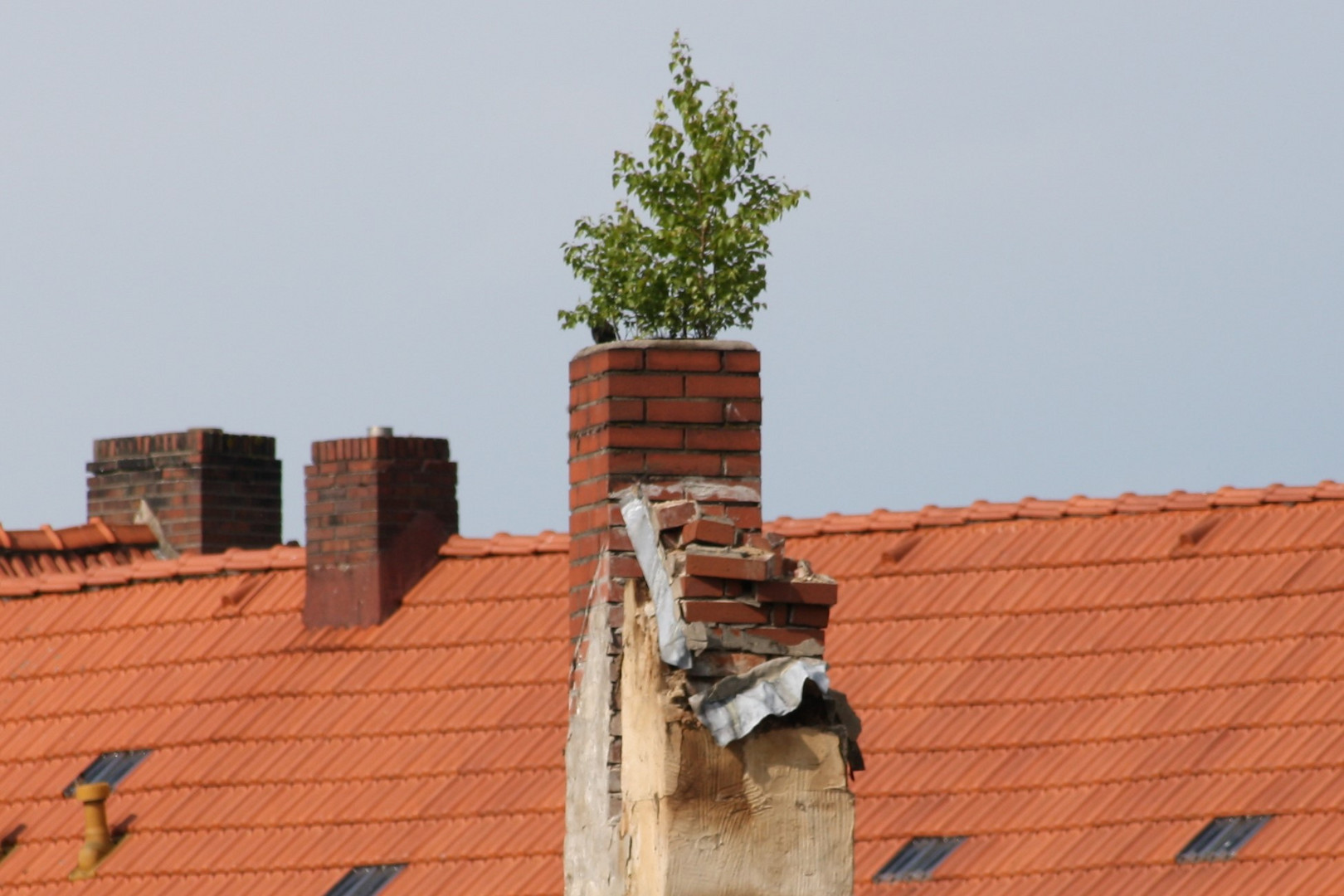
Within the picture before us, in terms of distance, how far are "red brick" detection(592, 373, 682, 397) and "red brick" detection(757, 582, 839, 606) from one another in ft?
2.74

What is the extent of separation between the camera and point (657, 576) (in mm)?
8164

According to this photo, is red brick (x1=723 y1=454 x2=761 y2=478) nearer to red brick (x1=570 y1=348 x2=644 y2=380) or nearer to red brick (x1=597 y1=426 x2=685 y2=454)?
red brick (x1=597 y1=426 x2=685 y2=454)

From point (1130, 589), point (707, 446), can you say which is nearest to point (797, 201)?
point (707, 446)

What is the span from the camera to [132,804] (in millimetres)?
14625

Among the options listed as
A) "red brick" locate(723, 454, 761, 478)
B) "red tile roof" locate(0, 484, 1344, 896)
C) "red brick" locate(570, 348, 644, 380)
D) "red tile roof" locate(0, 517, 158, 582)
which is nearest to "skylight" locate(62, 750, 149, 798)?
"red tile roof" locate(0, 484, 1344, 896)

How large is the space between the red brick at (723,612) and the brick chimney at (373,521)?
7512 millimetres

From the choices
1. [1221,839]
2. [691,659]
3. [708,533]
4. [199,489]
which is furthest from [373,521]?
[691,659]

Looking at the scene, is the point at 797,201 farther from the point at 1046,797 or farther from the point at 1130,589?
the point at 1130,589

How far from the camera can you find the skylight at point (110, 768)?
14984mm

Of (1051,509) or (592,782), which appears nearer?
(592,782)

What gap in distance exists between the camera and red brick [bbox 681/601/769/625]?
7.99 m

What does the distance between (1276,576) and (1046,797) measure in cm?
190

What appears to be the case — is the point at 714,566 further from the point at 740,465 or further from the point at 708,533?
the point at 740,465

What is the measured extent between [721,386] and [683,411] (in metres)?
0.15
